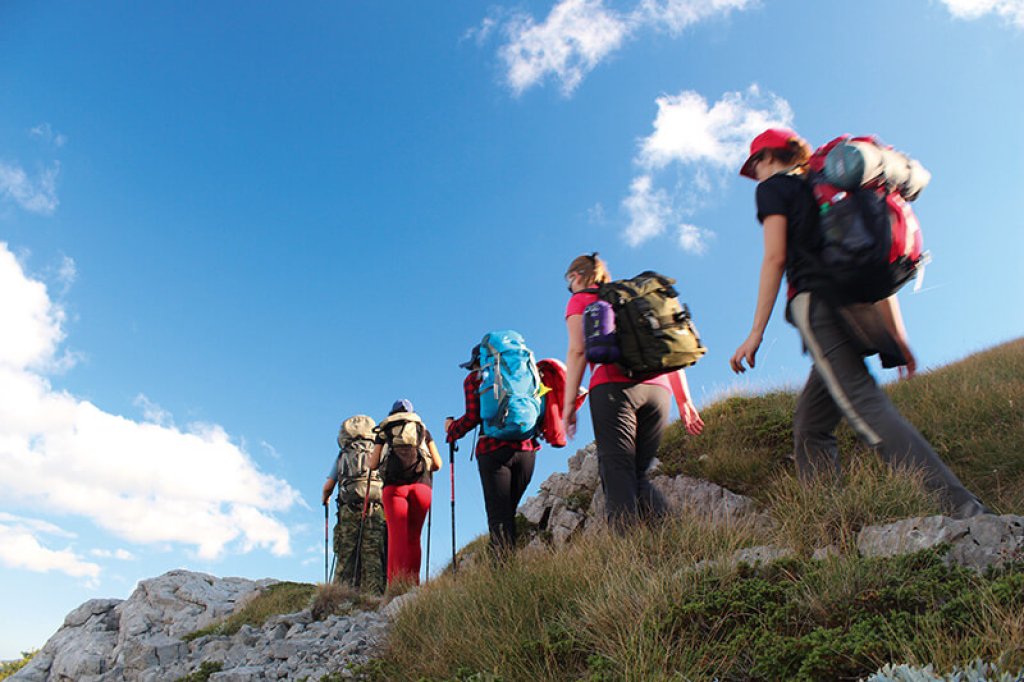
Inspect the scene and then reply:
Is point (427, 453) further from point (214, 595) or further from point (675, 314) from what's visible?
point (214, 595)

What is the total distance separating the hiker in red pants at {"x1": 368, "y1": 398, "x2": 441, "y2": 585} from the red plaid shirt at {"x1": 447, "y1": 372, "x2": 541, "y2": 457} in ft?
6.16

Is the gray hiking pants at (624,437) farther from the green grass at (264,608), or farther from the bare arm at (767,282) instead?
the green grass at (264,608)

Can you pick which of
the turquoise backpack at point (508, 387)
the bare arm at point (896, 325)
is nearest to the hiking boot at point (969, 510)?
the bare arm at point (896, 325)

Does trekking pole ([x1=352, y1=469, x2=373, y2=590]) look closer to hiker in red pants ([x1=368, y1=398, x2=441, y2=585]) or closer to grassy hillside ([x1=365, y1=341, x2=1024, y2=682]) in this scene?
hiker in red pants ([x1=368, y1=398, x2=441, y2=585])

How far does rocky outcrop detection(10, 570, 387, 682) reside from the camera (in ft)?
19.4

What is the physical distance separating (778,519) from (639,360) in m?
1.37

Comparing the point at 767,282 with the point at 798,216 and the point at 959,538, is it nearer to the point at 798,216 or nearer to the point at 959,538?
the point at 798,216

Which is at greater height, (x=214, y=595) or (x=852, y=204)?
(x=214, y=595)

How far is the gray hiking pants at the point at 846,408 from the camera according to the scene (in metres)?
3.81

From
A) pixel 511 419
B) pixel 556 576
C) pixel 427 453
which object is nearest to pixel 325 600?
pixel 427 453

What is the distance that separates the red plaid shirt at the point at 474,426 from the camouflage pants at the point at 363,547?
12.6 feet

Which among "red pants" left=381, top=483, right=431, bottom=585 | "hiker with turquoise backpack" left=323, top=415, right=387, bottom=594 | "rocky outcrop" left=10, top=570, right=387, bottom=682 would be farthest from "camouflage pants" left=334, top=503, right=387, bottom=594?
"red pants" left=381, top=483, right=431, bottom=585

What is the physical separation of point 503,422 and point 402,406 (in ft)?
10.8

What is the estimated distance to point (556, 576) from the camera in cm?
434
